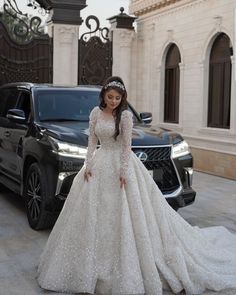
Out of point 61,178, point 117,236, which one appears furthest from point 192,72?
point 117,236

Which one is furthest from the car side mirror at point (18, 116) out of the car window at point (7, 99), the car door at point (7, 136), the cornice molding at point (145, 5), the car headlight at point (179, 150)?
the cornice molding at point (145, 5)

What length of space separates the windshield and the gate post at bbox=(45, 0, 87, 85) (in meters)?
6.26

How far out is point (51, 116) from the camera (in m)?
6.95

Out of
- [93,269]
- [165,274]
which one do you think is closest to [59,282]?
[93,269]

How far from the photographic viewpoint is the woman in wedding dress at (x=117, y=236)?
4.27 m

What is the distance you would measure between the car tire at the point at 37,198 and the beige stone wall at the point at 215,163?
5539 mm

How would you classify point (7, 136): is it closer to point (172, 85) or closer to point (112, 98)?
point (112, 98)

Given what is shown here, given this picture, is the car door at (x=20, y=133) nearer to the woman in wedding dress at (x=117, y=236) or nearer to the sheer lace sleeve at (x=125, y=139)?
the woman in wedding dress at (x=117, y=236)

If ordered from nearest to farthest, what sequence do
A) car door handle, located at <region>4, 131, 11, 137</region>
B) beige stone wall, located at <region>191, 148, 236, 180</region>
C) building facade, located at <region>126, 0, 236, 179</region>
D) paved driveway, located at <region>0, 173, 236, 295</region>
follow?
paved driveway, located at <region>0, 173, 236, 295</region> → car door handle, located at <region>4, 131, 11, 137</region> → beige stone wall, located at <region>191, 148, 236, 180</region> → building facade, located at <region>126, 0, 236, 179</region>

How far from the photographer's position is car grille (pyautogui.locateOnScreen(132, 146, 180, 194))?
605cm

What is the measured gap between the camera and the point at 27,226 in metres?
6.60

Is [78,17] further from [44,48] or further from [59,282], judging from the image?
[59,282]

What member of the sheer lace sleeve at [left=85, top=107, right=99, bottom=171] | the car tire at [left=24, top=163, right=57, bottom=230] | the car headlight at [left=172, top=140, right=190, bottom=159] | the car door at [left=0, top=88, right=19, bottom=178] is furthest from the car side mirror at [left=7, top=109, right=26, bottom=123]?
the sheer lace sleeve at [left=85, top=107, right=99, bottom=171]

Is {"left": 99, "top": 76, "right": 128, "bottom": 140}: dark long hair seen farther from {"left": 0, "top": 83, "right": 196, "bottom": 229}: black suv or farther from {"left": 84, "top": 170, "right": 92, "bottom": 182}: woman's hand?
{"left": 0, "top": 83, "right": 196, "bottom": 229}: black suv
